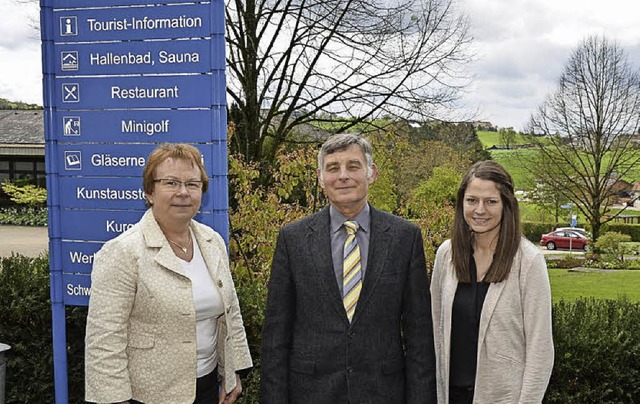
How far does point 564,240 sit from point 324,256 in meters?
37.2

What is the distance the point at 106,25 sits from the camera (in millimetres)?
3965

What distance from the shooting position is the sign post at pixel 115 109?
3.80 metres

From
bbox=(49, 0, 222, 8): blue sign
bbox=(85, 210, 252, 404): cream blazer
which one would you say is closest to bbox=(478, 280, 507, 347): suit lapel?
bbox=(85, 210, 252, 404): cream blazer

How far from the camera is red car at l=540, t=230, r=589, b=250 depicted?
3675 cm

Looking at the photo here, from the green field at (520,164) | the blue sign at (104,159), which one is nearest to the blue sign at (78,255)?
the blue sign at (104,159)

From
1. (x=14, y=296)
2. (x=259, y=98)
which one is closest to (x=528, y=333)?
(x=14, y=296)

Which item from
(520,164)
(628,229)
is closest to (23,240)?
(520,164)

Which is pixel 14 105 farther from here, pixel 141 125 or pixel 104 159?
pixel 141 125

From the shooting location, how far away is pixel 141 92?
154 inches

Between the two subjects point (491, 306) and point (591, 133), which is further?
point (591, 133)

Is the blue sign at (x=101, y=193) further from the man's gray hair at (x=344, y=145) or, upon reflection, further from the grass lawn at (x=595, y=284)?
the grass lawn at (x=595, y=284)

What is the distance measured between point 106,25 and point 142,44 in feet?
0.92

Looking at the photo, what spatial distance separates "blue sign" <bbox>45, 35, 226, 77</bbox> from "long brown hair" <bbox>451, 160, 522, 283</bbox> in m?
1.66

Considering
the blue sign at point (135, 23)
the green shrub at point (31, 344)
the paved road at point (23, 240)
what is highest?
the blue sign at point (135, 23)
